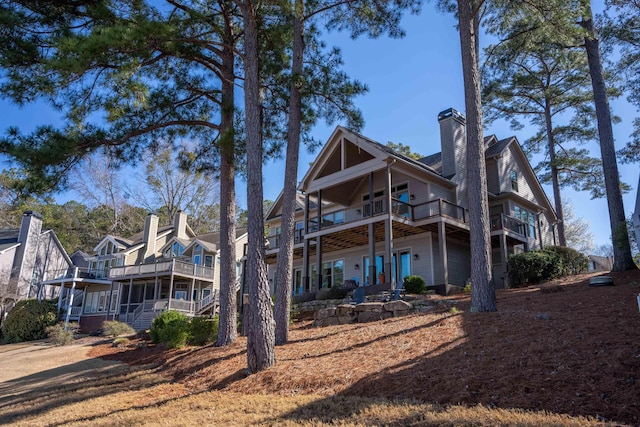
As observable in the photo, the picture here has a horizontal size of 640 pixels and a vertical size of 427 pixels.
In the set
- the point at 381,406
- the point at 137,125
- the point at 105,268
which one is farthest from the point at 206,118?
the point at 105,268

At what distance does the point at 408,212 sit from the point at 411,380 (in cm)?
1433

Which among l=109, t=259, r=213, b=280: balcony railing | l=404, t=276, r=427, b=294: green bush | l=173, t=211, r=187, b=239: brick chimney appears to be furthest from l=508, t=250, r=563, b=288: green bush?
l=173, t=211, r=187, b=239: brick chimney

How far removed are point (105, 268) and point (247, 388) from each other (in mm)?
31310

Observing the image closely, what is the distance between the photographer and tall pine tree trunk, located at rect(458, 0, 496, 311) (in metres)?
9.78

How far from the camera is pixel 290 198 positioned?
9984mm

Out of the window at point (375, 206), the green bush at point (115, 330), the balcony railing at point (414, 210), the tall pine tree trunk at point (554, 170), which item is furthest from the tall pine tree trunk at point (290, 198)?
the tall pine tree trunk at point (554, 170)

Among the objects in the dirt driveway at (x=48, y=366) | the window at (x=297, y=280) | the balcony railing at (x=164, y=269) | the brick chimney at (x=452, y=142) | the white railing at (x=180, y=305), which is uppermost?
the brick chimney at (x=452, y=142)

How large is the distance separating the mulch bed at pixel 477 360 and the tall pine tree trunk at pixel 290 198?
718mm

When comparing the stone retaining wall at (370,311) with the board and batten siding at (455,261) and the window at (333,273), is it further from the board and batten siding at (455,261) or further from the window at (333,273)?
the window at (333,273)

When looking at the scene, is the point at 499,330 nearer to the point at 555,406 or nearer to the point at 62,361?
the point at 555,406

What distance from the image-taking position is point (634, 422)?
3.85 m

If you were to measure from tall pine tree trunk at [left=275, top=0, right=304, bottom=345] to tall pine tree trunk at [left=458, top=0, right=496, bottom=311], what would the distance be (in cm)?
405

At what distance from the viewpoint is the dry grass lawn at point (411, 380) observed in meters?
4.52

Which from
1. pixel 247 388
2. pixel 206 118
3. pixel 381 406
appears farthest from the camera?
pixel 206 118
